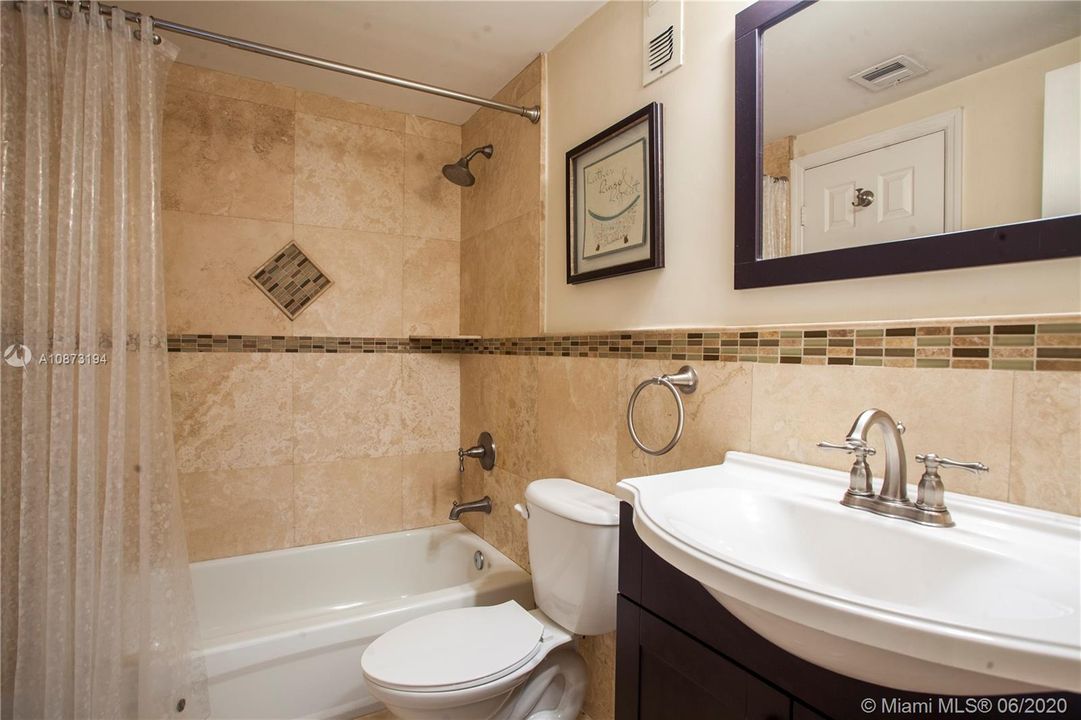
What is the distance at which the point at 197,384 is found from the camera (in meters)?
2.10

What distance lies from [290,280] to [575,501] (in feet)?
5.11

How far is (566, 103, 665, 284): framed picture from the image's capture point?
4.66 ft

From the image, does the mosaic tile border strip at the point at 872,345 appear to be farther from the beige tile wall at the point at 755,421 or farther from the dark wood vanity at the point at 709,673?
the dark wood vanity at the point at 709,673

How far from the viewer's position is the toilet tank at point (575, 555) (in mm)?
1377

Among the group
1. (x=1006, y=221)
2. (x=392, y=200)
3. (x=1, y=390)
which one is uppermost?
(x=392, y=200)

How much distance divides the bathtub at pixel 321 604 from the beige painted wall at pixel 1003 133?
172 cm

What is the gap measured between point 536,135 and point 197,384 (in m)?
1.63

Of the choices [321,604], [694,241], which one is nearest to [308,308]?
[321,604]

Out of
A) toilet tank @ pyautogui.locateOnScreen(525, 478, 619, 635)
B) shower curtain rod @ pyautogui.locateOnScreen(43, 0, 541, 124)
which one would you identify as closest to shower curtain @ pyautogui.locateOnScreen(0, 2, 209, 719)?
shower curtain rod @ pyautogui.locateOnScreen(43, 0, 541, 124)

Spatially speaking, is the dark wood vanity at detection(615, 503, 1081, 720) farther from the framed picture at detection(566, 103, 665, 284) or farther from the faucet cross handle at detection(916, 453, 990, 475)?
the framed picture at detection(566, 103, 665, 284)

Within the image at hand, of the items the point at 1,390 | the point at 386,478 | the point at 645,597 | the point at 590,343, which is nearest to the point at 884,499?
the point at 645,597

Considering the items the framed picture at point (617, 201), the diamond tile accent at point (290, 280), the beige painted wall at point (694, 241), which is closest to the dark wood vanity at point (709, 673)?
the beige painted wall at point (694, 241)

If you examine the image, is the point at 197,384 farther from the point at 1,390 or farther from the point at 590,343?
the point at 590,343

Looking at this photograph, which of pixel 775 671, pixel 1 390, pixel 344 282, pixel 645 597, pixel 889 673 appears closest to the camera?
pixel 889 673
